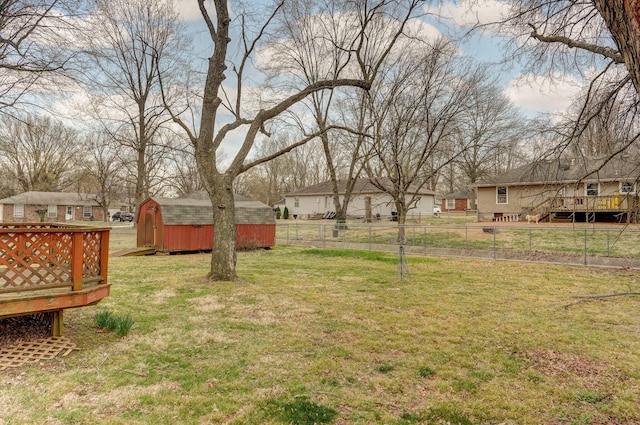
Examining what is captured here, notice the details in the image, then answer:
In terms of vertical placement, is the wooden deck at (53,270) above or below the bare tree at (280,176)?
below

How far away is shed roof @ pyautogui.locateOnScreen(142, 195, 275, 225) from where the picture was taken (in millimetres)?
15516

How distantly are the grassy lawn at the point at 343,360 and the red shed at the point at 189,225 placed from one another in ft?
23.7

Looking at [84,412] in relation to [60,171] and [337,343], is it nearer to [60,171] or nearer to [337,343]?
[337,343]

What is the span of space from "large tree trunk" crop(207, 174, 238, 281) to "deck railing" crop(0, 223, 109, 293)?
3.66 m

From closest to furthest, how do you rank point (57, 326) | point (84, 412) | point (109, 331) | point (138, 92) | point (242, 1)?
point (84, 412)
point (57, 326)
point (109, 331)
point (242, 1)
point (138, 92)

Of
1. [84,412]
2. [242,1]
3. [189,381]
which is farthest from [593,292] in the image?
[242,1]

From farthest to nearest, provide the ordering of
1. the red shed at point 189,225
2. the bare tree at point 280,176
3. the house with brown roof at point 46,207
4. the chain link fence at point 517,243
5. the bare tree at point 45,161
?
the bare tree at point 280,176
the house with brown roof at point 46,207
the bare tree at point 45,161
the red shed at point 189,225
the chain link fence at point 517,243

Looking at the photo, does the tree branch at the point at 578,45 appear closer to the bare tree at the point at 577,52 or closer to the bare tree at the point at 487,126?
the bare tree at the point at 577,52

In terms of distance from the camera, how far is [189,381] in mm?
3752

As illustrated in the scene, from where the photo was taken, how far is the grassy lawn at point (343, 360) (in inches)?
127

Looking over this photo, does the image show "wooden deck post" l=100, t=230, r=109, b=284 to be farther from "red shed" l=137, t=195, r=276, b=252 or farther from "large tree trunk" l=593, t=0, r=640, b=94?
"red shed" l=137, t=195, r=276, b=252

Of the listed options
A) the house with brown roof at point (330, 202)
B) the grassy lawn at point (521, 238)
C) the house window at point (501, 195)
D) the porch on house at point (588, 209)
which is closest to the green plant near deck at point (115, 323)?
the grassy lawn at point (521, 238)

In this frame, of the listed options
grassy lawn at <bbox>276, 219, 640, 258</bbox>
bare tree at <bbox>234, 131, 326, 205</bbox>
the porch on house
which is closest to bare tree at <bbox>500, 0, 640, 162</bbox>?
grassy lawn at <bbox>276, 219, 640, 258</bbox>

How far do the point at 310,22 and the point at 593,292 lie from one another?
62.2ft
